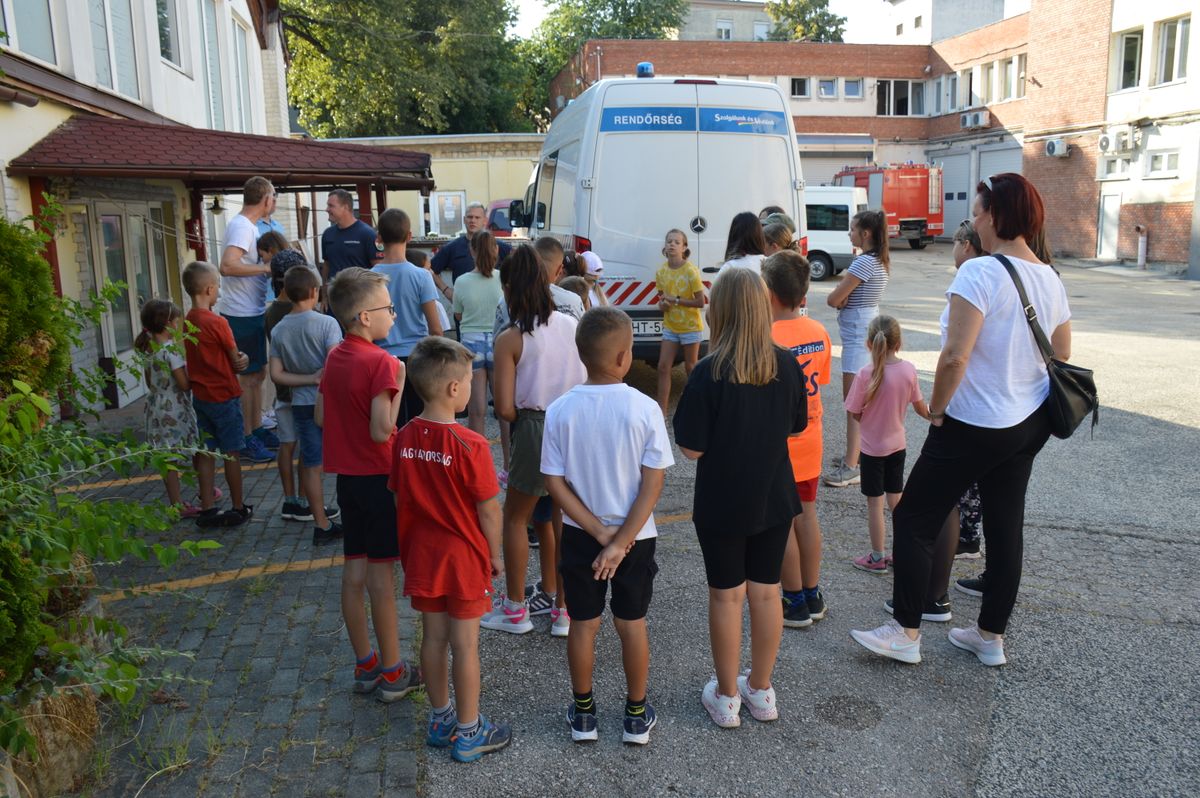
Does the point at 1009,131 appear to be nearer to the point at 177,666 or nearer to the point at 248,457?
the point at 248,457

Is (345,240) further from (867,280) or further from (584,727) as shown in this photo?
(584,727)

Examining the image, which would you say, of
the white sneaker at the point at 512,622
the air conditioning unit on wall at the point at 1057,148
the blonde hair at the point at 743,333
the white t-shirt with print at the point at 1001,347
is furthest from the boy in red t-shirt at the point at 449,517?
the air conditioning unit on wall at the point at 1057,148

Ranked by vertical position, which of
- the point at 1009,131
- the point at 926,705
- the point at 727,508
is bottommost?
the point at 926,705

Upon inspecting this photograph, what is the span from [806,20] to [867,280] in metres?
60.1

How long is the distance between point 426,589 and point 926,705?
2.02 meters

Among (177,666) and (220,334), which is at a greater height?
(220,334)

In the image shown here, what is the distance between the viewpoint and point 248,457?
24.5 ft

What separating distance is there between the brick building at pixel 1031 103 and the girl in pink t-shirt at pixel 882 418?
23.8m

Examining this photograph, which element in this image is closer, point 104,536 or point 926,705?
point 104,536

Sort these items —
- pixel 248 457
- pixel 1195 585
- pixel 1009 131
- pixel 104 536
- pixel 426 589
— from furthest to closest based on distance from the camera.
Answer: pixel 1009 131, pixel 248 457, pixel 1195 585, pixel 426 589, pixel 104 536

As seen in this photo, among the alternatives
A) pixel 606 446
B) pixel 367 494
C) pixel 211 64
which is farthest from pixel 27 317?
pixel 211 64

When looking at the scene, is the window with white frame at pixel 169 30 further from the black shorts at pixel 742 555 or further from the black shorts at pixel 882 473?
the black shorts at pixel 742 555

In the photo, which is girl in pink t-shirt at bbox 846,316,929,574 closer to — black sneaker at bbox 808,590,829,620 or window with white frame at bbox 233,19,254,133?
black sneaker at bbox 808,590,829,620

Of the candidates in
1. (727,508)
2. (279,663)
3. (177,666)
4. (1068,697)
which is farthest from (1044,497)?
(177,666)
